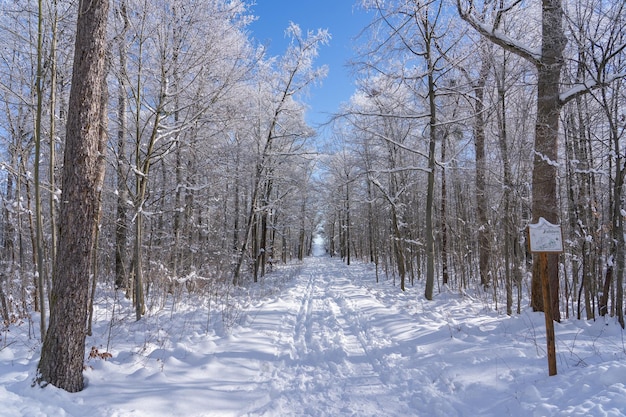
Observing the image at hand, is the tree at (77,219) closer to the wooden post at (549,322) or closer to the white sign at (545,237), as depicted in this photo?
the white sign at (545,237)

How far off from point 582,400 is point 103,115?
27.1ft

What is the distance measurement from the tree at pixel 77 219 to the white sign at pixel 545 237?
16.8 feet

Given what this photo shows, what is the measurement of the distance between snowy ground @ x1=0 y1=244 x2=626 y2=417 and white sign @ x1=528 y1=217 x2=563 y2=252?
4.26ft

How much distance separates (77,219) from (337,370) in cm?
382

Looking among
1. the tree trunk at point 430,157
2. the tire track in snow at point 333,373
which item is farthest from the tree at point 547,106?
the tire track in snow at point 333,373

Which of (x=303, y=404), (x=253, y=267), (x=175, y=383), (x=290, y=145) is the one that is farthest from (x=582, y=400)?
(x=253, y=267)

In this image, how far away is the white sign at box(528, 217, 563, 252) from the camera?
148 inches

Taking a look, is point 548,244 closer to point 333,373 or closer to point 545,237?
point 545,237

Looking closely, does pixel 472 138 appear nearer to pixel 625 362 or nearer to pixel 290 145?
pixel 625 362

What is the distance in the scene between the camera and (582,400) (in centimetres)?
307

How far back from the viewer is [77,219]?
12.5 ft

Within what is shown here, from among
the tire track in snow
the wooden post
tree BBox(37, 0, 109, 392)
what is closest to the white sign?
the wooden post

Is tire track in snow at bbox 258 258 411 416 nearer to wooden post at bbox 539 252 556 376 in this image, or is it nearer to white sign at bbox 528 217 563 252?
wooden post at bbox 539 252 556 376

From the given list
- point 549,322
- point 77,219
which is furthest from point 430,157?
point 77,219
